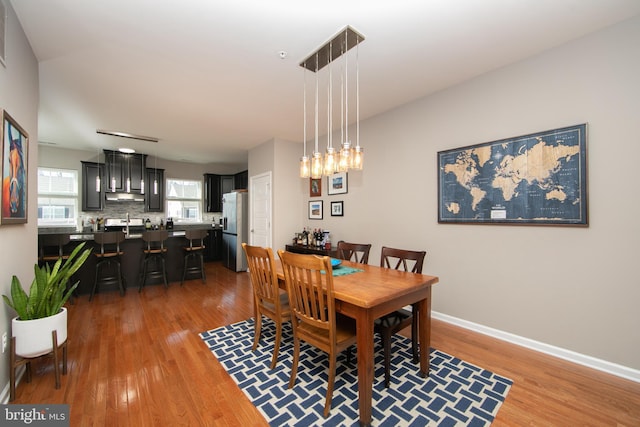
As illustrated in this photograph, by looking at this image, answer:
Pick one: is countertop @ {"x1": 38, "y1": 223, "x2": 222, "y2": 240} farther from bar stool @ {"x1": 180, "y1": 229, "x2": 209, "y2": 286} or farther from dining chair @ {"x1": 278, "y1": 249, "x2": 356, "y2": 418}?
dining chair @ {"x1": 278, "y1": 249, "x2": 356, "y2": 418}

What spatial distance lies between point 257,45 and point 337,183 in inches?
97.0

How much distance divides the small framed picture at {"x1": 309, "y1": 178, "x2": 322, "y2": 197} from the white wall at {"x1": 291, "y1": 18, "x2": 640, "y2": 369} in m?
1.57

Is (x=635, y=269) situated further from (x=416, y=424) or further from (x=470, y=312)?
(x=416, y=424)

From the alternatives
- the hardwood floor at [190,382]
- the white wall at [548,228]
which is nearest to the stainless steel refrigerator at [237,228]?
the hardwood floor at [190,382]

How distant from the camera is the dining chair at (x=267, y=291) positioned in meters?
2.05

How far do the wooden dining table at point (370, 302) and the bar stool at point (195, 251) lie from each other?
306 centimetres

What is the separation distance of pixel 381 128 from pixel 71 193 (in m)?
6.69

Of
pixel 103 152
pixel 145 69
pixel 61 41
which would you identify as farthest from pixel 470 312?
pixel 103 152

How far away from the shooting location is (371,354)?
154 centimetres

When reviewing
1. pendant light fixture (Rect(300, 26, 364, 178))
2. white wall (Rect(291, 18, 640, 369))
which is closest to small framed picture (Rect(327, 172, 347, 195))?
white wall (Rect(291, 18, 640, 369))

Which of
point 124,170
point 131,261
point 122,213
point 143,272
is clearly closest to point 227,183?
point 124,170

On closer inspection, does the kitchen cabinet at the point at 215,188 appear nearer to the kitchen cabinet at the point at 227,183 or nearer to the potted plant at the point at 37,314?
the kitchen cabinet at the point at 227,183

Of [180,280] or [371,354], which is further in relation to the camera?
[180,280]

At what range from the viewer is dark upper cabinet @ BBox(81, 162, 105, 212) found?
548 cm
